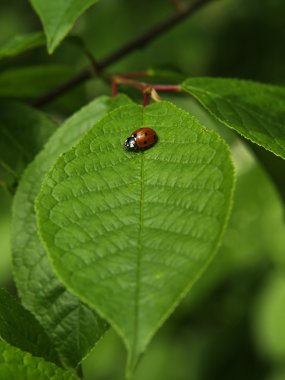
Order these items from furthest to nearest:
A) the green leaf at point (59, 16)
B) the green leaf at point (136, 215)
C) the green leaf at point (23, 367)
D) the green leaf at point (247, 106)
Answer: the green leaf at point (59, 16) < the green leaf at point (247, 106) < the green leaf at point (23, 367) < the green leaf at point (136, 215)

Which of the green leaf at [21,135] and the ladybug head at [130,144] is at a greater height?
the ladybug head at [130,144]

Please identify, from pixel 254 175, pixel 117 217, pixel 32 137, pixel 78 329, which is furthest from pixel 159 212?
pixel 254 175

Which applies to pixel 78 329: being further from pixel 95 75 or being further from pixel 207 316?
pixel 207 316

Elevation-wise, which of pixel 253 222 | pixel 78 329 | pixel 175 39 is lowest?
pixel 253 222

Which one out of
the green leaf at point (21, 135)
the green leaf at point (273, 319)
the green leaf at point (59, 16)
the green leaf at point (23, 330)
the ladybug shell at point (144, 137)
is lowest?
the green leaf at point (273, 319)

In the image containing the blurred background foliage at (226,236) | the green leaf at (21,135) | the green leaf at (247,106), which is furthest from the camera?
the blurred background foliage at (226,236)

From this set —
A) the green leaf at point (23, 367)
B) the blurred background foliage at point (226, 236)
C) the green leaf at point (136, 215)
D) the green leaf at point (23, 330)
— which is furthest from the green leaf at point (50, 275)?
the blurred background foliage at point (226, 236)

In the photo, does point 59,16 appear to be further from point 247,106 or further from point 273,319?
point 273,319

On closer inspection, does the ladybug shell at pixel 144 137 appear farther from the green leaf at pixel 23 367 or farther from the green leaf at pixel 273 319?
the green leaf at pixel 273 319
